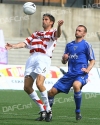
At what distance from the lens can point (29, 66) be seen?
12078mm

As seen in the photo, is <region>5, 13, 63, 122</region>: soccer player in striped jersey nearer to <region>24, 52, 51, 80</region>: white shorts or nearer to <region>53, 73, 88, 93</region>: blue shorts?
<region>24, 52, 51, 80</region>: white shorts

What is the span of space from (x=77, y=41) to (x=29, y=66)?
1.21m

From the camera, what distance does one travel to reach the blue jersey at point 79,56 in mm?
12211

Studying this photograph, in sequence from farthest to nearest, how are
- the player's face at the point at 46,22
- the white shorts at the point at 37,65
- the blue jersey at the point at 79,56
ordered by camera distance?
the blue jersey at the point at 79,56 < the player's face at the point at 46,22 < the white shorts at the point at 37,65

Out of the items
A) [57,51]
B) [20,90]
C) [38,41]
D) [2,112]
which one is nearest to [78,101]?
[38,41]

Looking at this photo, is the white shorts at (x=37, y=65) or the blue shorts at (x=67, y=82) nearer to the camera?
the white shorts at (x=37, y=65)

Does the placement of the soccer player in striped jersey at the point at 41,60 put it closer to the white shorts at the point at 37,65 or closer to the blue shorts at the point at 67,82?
the white shorts at the point at 37,65

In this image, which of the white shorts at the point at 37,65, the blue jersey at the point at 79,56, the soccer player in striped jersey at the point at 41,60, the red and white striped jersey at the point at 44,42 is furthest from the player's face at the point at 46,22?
the blue jersey at the point at 79,56

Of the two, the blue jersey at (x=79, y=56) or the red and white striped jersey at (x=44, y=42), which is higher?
the red and white striped jersey at (x=44, y=42)

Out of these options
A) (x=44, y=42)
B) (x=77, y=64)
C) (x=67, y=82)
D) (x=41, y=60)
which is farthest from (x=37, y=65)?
(x=77, y=64)

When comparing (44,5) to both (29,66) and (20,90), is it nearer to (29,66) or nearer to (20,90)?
(20,90)

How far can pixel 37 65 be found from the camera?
474 inches

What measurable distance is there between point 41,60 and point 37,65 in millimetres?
138

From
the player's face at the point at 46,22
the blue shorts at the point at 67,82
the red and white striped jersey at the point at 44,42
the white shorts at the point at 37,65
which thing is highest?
the player's face at the point at 46,22
